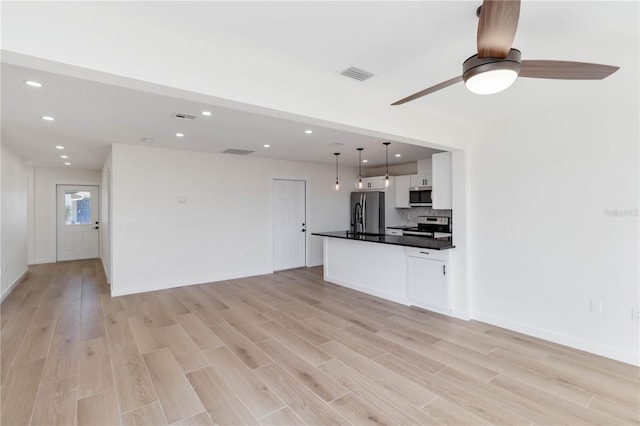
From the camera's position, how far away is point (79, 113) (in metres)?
3.54

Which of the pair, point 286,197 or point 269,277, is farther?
point 286,197

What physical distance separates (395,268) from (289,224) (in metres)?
3.14

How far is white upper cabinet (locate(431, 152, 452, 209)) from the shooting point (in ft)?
14.4

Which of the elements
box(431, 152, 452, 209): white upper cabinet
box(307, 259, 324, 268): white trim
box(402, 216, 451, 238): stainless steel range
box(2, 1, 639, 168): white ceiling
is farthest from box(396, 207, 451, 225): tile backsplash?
box(2, 1, 639, 168): white ceiling

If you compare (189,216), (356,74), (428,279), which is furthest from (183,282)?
(356,74)

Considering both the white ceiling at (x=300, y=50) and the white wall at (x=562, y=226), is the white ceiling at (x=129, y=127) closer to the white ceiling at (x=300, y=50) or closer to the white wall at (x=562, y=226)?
the white ceiling at (x=300, y=50)

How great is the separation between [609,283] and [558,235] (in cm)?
60

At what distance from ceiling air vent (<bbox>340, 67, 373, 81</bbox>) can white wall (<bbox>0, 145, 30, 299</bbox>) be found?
18.3ft

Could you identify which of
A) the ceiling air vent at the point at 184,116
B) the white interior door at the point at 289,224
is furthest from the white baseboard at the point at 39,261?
the ceiling air vent at the point at 184,116

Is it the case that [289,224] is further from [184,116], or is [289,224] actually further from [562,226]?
[562,226]

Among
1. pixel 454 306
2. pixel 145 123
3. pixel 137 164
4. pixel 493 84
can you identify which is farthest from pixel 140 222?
pixel 493 84

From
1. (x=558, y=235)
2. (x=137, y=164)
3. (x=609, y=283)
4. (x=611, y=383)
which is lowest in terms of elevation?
(x=611, y=383)

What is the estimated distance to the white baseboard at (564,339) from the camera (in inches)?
115

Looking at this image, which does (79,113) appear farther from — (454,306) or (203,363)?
(454,306)
